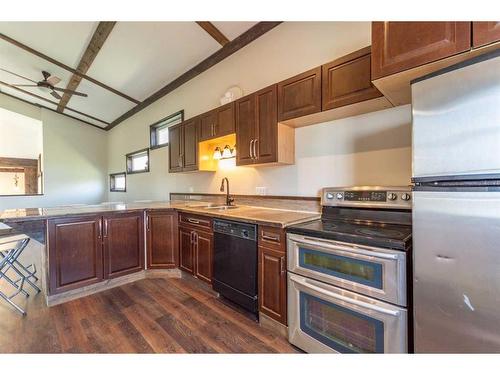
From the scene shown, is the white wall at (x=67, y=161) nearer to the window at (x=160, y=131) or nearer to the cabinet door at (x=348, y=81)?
the window at (x=160, y=131)

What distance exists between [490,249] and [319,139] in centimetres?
159

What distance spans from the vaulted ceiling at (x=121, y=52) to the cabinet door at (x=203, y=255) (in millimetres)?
2505

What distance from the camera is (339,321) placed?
150 cm

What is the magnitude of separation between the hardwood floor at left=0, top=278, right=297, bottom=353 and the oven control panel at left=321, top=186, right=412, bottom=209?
1207mm

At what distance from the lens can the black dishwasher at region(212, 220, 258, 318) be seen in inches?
80.0

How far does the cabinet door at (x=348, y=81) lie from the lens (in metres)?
1.70

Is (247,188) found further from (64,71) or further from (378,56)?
(64,71)

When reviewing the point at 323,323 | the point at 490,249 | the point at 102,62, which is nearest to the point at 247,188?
the point at 323,323

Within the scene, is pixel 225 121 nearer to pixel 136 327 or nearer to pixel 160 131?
pixel 136 327

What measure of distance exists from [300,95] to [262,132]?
1.69 feet

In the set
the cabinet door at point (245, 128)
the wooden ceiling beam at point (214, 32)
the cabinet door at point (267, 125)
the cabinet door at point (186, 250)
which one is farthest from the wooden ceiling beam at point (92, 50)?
the cabinet door at point (186, 250)

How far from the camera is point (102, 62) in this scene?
3.90 m

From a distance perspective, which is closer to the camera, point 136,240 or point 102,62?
point 136,240

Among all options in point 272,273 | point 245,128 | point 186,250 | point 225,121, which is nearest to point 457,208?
point 272,273
